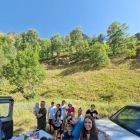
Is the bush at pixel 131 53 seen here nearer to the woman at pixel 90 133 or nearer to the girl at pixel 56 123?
the girl at pixel 56 123

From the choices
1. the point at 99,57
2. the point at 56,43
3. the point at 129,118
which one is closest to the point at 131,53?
the point at 99,57

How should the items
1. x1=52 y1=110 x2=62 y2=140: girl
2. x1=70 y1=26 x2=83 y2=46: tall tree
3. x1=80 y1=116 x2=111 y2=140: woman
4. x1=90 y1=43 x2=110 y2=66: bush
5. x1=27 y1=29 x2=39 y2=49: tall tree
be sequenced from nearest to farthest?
x1=80 y1=116 x2=111 y2=140: woman < x1=52 y1=110 x2=62 y2=140: girl < x1=90 y1=43 x2=110 y2=66: bush < x1=27 y1=29 x2=39 y2=49: tall tree < x1=70 y1=26 x2=83 y2=46: tall tree

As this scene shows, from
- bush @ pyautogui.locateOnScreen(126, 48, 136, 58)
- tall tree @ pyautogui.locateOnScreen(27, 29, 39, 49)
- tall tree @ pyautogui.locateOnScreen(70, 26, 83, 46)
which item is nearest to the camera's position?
bush @ pyautogui.locateOnScreen(126, 48, 136, 58)

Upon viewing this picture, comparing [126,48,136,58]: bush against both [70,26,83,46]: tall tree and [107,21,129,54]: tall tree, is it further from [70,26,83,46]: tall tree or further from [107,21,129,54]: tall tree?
[70,26,83,46]: tall tree

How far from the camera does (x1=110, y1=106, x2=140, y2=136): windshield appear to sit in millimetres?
2400

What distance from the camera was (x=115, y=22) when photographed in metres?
40.0

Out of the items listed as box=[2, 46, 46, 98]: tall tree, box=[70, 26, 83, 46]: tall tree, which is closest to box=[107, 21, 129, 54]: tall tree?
box=[70, 26, 83, 46]: tall tree

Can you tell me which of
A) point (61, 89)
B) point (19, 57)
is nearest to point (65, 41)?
point (61, 89)

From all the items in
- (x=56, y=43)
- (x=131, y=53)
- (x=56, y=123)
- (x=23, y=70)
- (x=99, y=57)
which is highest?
(x=56, y=43)

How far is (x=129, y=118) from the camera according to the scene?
9.24ft

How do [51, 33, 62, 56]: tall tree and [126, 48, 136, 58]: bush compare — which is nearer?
[126, 48, 136, 58]: bush

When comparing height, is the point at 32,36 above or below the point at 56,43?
above

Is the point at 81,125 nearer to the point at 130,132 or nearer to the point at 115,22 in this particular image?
the point at 130,132

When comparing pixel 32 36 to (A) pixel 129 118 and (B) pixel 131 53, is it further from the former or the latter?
(A) pixel 129 118
